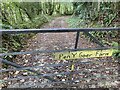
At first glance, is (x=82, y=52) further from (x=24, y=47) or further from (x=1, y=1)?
(x=1, y=1)

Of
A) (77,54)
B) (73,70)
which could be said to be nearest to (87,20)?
(73,70)

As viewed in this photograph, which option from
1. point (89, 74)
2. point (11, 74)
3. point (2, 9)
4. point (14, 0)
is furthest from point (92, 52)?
point (14, 0)

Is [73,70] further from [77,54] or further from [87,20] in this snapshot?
[87,20]

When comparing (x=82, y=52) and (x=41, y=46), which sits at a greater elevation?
(x=82, y=52)

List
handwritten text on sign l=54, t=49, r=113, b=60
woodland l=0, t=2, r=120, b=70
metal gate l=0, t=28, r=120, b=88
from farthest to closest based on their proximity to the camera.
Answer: woodland l=0, t=2, r=120, b=70 → handwritten text on sign l=54, t=49, r=113, b=60 → metal gate l=0, t=28, r=120, b=88

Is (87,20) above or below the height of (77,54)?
below

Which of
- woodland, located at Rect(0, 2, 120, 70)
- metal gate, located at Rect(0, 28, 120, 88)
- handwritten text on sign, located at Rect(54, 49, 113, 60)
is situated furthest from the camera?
woodland, located at Rect(0, 2, 120, 70)

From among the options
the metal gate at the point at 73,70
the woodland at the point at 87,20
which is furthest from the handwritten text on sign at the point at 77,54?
the woodland at the point at 87,20

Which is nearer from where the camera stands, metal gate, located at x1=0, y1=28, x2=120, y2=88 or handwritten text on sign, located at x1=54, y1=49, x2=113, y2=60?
metal gate, located at x1=0, y1=28, x2=120, y2=88

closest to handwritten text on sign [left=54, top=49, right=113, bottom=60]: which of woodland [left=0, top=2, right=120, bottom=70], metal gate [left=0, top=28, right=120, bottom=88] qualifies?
metal gate [left=0, top=28, right=120, bottom=88]

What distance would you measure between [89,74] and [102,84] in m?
0.44

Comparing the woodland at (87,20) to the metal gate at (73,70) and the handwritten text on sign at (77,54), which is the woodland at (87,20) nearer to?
the metal gate at (73,70)

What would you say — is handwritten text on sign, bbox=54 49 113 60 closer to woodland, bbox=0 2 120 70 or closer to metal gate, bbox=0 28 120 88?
metal gate, bbox=0 28 120 88

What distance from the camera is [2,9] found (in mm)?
6801
